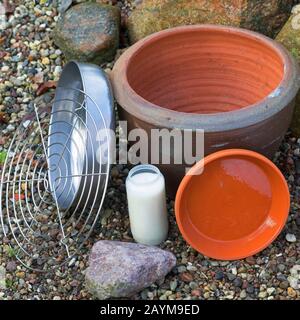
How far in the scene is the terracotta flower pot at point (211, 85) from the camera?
2.20 metres

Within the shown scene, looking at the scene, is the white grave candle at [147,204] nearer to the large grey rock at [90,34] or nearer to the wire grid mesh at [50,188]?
the wire grid mesh at [50,188]

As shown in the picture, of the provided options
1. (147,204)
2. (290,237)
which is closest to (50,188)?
(147,204)

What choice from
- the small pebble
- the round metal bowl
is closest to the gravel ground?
the small pebble

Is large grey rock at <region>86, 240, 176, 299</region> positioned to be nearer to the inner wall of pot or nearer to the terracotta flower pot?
the terracotta flower pot

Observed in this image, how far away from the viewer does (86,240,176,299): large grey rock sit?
2.15 metres

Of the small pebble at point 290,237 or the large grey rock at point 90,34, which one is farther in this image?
the large grey rock at point 90,34

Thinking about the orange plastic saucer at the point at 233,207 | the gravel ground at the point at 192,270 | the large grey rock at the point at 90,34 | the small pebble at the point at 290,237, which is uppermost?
the large grey rock at the point at 90,34

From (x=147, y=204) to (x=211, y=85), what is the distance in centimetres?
60

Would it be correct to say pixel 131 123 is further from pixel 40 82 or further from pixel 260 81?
pixel 40 82

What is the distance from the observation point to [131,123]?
2324 mm

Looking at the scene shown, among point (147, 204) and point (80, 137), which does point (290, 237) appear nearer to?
point (147, 204)

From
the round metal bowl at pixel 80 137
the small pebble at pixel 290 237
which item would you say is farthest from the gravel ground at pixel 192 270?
the round metal bowl at pixel 80 137

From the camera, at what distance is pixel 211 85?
2656 mm

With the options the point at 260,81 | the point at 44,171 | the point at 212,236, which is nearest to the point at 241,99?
the point at 260,81
